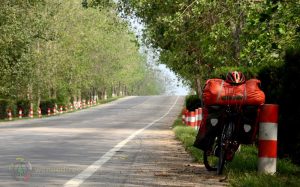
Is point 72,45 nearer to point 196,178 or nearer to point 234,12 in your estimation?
point 234,12

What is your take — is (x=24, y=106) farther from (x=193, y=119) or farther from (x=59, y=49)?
(x=193, y=119)

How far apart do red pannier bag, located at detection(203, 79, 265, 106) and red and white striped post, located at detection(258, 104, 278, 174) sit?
212 millimetres

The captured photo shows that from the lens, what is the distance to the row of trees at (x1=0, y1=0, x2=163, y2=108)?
3434 cm

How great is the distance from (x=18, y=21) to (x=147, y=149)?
77.0 ft

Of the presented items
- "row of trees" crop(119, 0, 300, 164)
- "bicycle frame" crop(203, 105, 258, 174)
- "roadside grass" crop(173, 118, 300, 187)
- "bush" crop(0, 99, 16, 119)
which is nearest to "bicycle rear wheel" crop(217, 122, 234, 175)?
"bicycle frame" crop(203, 105, 258, 174)

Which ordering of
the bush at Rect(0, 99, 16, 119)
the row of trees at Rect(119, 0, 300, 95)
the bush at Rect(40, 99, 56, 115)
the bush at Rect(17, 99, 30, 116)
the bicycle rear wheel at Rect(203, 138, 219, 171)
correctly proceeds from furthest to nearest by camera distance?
the bush at Rect(40, 99, 56, 115) → the bush at Rect(17, 99, 30, 116) → the bush at Rect(0, 99, 16, 119) → the row of trees at Rect(119, 0, 300, 95) → the bicycle rear wheel at Rect(203, 138, 219, 171)

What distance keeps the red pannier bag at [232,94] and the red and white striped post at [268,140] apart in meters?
0.21

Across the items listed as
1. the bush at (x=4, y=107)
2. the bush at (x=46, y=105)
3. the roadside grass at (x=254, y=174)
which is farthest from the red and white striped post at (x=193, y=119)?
the bush at (x=46, y=105)

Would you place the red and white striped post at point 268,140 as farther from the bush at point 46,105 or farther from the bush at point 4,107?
the bush at point 46,105

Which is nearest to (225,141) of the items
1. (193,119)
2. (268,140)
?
(268,140)

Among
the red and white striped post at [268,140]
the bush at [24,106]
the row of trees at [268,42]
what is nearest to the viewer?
the red and white striped post at [268,140]

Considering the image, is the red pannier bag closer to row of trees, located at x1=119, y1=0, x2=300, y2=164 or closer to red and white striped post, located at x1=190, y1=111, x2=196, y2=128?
row of trees, located at x1=119, y1=0, x2=300, y2=164

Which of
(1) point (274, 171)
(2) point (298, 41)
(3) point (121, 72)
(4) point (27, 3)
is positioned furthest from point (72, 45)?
(1) point (274, 171)

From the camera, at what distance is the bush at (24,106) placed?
4412 cm
